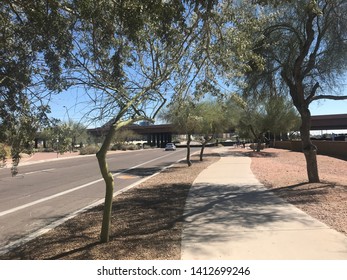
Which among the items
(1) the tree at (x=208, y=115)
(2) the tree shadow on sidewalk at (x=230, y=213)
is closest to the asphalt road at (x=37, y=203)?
(2) the tree shadow on sidewalk at (x=230, y=213)

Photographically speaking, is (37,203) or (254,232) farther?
(37,203)

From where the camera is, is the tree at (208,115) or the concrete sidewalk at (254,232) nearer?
the concrete sidewalk at (254,232)

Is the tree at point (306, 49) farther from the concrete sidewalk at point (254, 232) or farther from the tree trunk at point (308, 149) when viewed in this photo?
the concrete sidewalk at point (254, 232)

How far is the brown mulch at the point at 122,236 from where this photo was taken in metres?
5.82

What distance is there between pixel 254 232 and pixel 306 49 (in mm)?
7335

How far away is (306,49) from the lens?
1200 cm

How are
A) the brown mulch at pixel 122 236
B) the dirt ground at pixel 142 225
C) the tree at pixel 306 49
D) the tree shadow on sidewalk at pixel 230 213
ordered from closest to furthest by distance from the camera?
the brown mulch at pixel 122 236
the dirt ground at pixel 142 225
the tree shadow on sidewalk at pixel 230 213
the tree at pixel 306 49

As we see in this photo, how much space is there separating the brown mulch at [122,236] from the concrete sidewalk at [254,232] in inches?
11.5

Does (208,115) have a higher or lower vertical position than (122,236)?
higher

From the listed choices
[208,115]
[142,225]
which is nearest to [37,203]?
[142,225]

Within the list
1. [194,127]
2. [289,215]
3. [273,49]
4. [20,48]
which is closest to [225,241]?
[289,215]

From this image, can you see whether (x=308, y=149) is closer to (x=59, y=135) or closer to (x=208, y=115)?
(x=59, y=135)

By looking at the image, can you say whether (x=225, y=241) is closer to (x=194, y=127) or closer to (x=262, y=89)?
(x=262, y=89)

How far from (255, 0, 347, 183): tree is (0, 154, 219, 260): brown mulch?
515 cm
